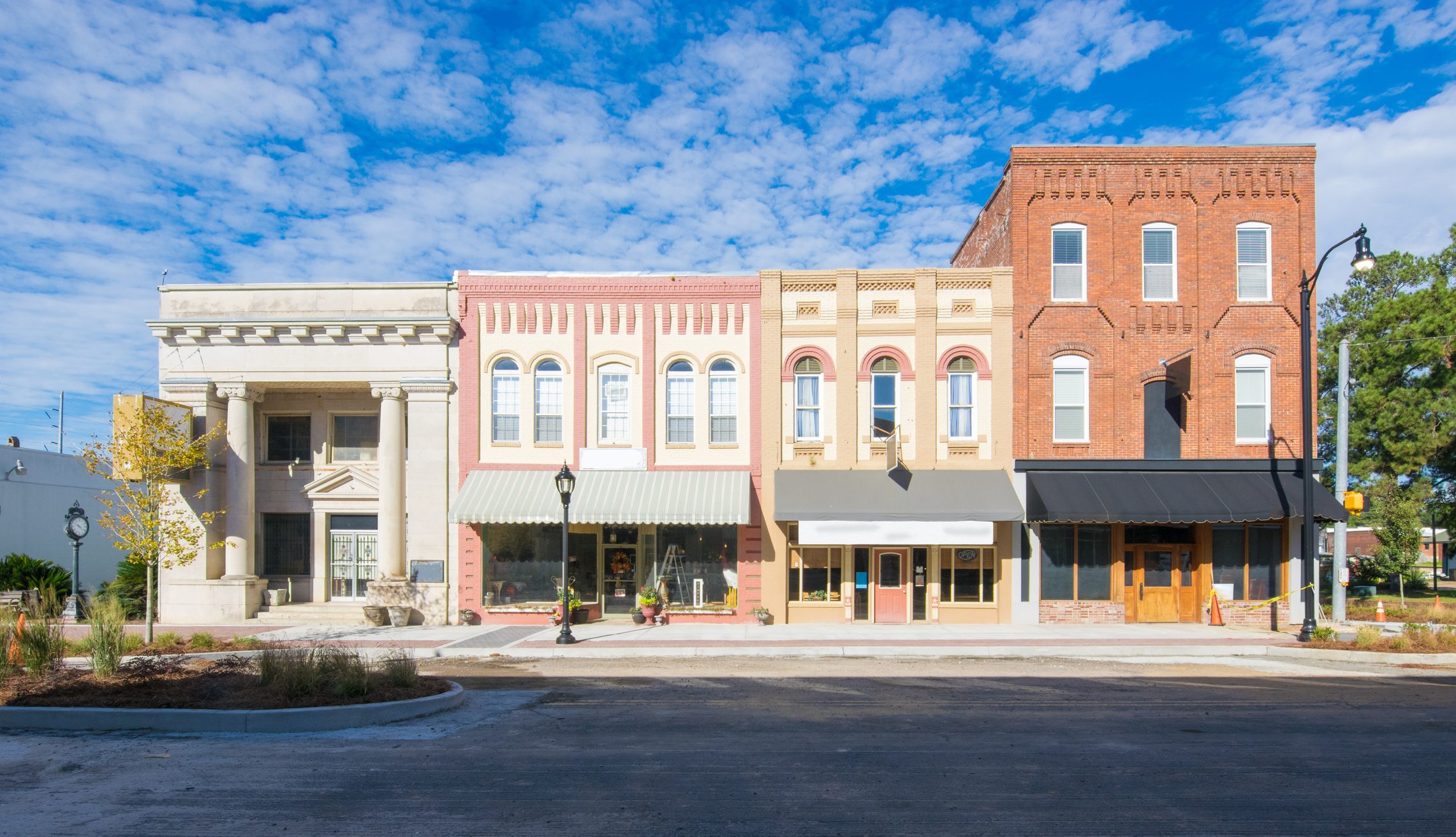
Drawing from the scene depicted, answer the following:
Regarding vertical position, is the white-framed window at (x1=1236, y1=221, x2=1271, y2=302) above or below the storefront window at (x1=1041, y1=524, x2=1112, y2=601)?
above

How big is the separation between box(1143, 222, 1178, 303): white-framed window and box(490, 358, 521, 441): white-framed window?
17.0 m

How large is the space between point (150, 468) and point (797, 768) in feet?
56.0

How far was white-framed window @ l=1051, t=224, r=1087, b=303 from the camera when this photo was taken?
21578mm

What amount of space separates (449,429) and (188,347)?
7.50 metres

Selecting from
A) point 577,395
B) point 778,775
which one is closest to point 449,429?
point 577,395

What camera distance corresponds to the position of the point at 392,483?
21.9 meters

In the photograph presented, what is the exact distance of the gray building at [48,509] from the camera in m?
30.0

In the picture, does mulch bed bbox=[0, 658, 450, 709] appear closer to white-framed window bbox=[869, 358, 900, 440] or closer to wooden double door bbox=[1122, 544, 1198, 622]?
white-framed window bbox=[869, 358, 900, 440]

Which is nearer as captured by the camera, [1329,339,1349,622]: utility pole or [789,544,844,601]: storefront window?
[1329,339,1349,622]: utility pole

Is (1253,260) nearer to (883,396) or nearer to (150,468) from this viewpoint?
(883,396)

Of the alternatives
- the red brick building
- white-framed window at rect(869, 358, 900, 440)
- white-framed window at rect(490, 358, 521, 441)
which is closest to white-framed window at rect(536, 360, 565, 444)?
white-framed window at rect(490, 358, 521, 441)

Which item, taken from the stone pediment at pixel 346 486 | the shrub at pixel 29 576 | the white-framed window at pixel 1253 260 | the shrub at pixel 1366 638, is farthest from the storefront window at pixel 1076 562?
the shrub at pixel 29 576

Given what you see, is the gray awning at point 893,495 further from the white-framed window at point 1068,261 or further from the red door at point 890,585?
the white-framed window at point 1068,261

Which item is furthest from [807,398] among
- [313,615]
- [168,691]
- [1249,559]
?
[168,691]
